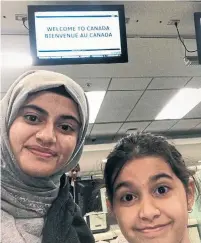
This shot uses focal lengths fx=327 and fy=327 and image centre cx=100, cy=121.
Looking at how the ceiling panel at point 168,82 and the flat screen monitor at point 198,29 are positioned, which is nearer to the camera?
the flat screen monitor at point 198,29

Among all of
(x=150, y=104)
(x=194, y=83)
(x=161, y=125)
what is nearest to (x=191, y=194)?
(x=194, y=83)

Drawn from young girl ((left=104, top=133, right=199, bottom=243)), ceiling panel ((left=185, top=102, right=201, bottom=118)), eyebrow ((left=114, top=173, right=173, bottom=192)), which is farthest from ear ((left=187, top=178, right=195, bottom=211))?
ceiling panel ((left=185, top=102, right=201, bottom=118))

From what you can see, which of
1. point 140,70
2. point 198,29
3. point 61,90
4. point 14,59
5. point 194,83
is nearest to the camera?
point 61,90

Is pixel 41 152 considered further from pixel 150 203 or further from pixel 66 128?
pixel 150 203

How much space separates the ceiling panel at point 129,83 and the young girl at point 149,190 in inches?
109

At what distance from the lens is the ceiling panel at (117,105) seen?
4343mm

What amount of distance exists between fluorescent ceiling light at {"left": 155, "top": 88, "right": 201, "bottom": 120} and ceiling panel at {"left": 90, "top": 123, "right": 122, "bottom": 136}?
0.73 metres

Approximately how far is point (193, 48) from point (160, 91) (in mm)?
1202

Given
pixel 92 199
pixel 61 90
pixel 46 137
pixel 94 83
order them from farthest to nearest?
pixel 94 83 < pixel 92 199 < pixel 61 90 < pixel 46 137

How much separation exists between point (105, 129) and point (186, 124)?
150cm

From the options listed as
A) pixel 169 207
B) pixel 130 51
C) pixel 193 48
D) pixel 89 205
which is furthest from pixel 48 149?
pixel 193 48

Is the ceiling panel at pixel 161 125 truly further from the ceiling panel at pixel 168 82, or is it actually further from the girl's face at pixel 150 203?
the girl's face at pixel 150 203

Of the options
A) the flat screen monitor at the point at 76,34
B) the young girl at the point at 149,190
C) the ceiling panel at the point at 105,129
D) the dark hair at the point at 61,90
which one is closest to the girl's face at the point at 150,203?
the young girl at the point at 149,190

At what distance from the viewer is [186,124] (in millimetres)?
5961
